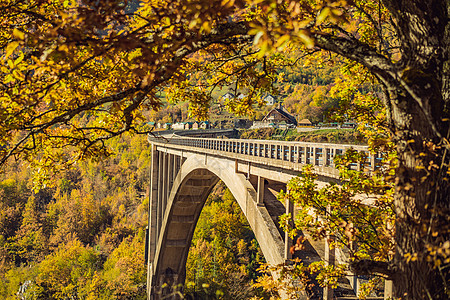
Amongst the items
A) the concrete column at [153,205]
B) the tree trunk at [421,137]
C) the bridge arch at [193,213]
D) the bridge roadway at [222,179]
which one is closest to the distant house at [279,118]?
the concrete column at [153,205]

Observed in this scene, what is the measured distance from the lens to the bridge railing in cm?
775

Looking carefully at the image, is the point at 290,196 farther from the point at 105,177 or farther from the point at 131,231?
the point at 105,177

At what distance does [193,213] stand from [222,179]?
45.6ft

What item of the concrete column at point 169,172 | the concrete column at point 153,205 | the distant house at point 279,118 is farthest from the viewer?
the distant house at point 279,118

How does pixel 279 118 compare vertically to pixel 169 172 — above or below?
above

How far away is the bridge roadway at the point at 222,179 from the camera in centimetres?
1095

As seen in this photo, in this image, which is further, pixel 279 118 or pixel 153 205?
pixel 279 118

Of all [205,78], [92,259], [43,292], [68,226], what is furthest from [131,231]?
[205,78]

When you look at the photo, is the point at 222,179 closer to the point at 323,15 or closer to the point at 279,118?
the point at 323,15

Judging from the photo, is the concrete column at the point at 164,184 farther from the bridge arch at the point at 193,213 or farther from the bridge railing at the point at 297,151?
the bridge railing at the point at 297,151

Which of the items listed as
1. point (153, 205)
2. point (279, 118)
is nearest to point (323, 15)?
point (153, 205)

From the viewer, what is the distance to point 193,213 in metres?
32.0

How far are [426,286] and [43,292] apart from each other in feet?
160

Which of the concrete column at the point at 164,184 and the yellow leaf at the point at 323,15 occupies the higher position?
the yellow leaf at the point at 323,15
